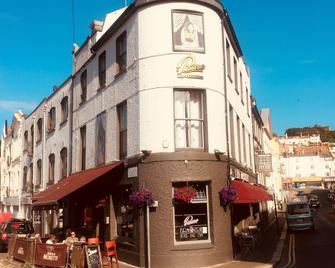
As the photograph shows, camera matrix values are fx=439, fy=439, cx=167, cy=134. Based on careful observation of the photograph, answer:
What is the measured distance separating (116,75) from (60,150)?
9991 mm

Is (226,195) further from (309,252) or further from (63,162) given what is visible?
(63,162)

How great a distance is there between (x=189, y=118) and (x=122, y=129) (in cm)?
342

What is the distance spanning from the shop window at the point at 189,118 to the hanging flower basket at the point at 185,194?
1667 millimetres

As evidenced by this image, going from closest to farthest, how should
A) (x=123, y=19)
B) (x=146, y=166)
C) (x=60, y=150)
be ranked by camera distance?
(x=146, y=166), (x=123, y=19), (x=60, y=150)

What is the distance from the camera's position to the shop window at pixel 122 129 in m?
18.1

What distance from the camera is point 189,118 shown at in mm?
16438

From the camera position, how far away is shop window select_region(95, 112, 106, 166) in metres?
19.9

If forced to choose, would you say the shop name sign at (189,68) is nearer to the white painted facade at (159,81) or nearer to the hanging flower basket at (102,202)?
the white painted facade at (159,81)

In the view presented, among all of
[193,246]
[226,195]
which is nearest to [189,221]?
[193,246]

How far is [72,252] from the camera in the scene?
582 inches

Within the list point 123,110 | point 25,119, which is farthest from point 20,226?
point 25,119

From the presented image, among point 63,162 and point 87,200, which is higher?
point 63,162

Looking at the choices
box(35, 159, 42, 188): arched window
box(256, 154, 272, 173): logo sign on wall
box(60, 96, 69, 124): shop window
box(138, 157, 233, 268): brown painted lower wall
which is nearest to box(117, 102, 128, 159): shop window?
box(138, 157, 233, 268): brown painted lower wall

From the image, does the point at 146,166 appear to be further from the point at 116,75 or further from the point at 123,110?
the point at 116,75
